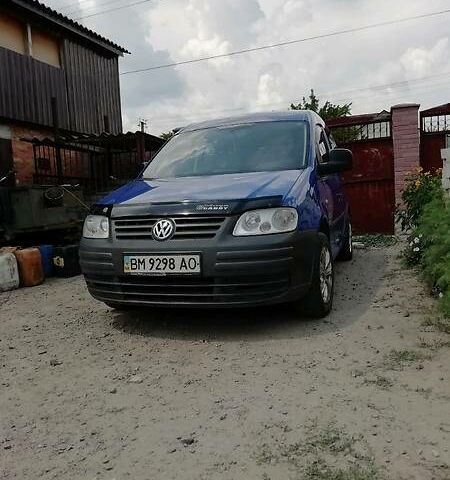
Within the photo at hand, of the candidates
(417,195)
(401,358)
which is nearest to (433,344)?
(401,358)

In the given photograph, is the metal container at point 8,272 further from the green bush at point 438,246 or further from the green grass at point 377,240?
the green grass at point 377,240

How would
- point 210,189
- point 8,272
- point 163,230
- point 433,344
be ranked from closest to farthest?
point 433,344, point 163,230, point 210,189, point 8,272

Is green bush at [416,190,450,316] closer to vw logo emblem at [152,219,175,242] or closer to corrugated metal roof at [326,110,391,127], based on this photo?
vw logo emblem at [152,219,175,242]

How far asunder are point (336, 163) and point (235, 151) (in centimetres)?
88

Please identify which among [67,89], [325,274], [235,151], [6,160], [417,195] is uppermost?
[67,89]

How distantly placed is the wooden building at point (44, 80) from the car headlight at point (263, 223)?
26.6 ft

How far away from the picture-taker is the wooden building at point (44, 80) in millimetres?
11547

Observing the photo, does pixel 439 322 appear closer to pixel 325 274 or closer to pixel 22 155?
pixel 325 274

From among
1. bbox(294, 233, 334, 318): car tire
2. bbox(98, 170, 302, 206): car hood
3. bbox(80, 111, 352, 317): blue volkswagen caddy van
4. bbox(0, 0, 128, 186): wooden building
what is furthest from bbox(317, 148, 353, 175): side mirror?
bbox(0, 0, 128, 186): wooden building

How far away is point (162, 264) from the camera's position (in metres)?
3.47

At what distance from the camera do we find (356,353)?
314 centimetres

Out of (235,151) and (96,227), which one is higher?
(235,151)

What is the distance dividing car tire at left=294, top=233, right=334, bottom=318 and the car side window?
91cm

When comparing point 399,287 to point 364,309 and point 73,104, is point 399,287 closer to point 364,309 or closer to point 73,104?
point 364,309
